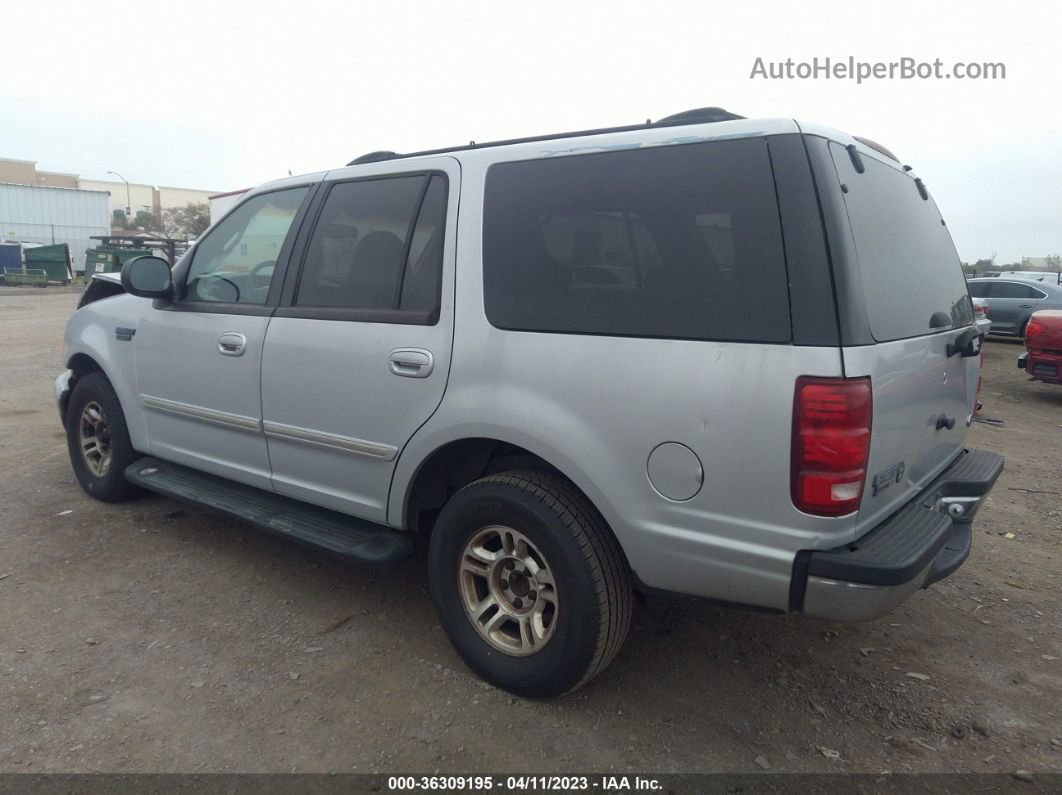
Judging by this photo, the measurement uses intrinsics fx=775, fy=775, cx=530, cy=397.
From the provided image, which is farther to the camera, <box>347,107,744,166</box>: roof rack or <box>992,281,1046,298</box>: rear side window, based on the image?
<box>992,281,1046,298</box>: rear side window

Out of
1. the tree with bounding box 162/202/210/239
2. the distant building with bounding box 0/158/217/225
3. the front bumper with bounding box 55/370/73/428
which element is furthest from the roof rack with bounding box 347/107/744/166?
the distant building with bounding box 0/158/217/225

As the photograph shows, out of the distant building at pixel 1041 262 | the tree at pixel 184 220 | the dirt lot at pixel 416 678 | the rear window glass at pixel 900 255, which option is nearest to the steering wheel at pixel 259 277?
the dirt lot at pixel 416 678

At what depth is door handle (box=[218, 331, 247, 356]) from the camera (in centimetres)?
371

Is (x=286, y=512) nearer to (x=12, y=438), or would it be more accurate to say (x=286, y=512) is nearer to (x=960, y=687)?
(x=960, y=687)

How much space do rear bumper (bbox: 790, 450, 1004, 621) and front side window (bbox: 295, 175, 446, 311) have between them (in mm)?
1705

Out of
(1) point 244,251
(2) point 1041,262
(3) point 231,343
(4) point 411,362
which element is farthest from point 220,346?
(2) point 1041,262

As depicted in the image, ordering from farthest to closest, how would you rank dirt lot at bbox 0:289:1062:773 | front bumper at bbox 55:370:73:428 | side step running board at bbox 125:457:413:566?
front bumper at bbox 55:370:73:428 → side step running board at bbox 125:457:413:566 → dirt lot at bbox 0:289:1062:773

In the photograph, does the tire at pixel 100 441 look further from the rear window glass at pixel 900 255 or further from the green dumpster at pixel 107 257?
the green dumpster at pixel 107 257

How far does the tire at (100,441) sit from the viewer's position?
15.0 feet

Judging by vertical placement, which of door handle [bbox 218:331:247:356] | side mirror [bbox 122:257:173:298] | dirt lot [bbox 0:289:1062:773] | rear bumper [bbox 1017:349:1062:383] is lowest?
dirt lot [bbox 0:289:1062:773]

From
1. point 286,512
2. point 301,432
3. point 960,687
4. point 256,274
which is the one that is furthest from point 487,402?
point 960,687

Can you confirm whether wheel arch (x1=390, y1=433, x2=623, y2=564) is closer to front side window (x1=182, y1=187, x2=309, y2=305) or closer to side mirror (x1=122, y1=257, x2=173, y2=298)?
front side window (x1=182, y1=187, x2=309, y2=305)

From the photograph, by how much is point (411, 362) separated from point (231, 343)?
4.03ft

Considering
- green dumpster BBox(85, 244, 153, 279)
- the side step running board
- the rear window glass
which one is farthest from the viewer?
green dumpster BBox(85, 244, 153, 279)
